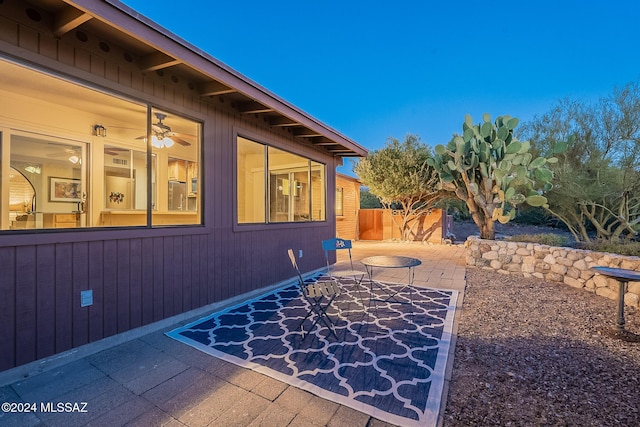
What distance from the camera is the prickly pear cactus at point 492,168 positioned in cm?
622

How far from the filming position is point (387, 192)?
10766mm

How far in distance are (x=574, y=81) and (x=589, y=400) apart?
855 inches

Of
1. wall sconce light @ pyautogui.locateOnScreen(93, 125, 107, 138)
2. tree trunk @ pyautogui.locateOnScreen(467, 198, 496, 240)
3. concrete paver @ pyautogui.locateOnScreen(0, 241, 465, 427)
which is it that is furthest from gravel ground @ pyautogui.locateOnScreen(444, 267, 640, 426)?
wall sconce light @ pyautogui.locateOnScreen(93, 125, 107, 138)

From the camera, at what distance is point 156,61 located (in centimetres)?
284

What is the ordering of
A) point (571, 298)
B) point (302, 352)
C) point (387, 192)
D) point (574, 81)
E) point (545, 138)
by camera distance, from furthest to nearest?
point (574, 81), point (387, 192), point (545, 138), point (571, 298), point (302, 352)

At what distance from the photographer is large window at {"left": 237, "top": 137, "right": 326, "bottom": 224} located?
182 inches

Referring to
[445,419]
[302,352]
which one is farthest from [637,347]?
[302,352]

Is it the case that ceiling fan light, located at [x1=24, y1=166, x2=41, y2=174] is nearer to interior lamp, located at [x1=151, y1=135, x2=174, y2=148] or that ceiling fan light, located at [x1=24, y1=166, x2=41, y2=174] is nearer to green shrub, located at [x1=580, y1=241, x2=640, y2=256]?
interior lamp, located at [x1=151, y1=135, x2=174, y2=148]

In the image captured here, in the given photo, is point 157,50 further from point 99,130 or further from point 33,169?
point 33,169

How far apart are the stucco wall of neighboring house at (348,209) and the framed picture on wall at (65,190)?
8012 mm

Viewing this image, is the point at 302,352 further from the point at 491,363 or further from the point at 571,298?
the point at 571,298

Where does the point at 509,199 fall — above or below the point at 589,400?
above

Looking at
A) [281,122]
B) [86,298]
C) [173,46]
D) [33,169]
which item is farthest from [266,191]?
[33,169]

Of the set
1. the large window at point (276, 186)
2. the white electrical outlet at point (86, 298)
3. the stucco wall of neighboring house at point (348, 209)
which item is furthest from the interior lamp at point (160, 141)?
the stucco wall of neighboring house at point (348, 209)
